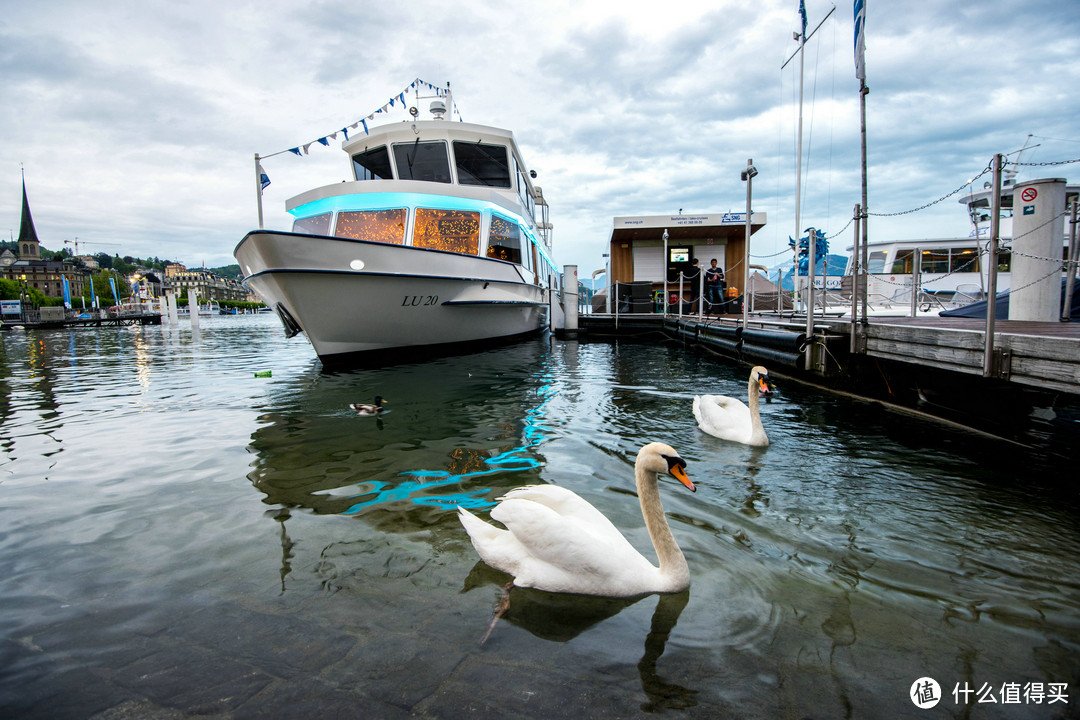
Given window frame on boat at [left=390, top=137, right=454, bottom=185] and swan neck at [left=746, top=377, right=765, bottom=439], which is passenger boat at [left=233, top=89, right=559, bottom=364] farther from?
swan neck at [left=746, top=377, right=765, bottom=439]

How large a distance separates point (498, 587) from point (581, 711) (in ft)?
3.21

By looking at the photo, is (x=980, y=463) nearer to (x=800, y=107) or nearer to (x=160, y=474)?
(x=160, y=474)

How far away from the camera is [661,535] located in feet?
9.52

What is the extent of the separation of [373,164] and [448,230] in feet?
15.0

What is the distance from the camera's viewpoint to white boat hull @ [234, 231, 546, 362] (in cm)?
958

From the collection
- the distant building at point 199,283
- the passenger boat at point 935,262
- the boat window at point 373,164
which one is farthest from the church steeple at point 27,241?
the passenger boat at point 935,262

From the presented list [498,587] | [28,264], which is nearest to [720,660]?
[498,587]

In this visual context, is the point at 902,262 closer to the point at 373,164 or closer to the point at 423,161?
the point at 423,161

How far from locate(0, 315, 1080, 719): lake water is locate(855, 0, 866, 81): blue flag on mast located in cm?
671

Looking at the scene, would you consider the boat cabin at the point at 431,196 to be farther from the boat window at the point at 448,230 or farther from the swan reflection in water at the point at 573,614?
the swan reflection in water at the point at 573,614

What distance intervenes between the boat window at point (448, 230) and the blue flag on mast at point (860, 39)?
8.26 meters

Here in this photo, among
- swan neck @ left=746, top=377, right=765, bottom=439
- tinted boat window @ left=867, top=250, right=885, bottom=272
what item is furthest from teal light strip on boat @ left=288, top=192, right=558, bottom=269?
tinted boat window @ left=867, top=250, right=885, bottom=272

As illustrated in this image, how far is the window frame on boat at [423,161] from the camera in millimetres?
14523

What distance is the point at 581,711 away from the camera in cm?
207
